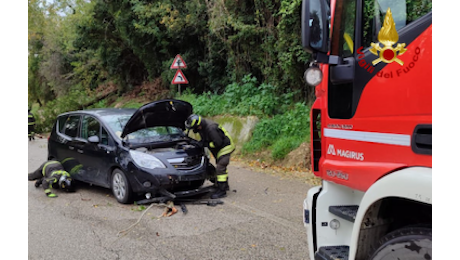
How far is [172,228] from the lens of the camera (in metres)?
5.13

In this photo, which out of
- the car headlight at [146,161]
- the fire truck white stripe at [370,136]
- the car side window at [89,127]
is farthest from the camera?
the car side window at [89,127]

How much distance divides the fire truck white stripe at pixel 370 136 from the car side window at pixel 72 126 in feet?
19.7

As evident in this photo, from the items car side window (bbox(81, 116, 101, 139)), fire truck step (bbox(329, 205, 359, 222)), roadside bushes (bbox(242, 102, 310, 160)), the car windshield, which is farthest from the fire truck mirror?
roadside bushes (bbox(242, 102, 310, 160))

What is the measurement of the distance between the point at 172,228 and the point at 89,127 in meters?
3.21

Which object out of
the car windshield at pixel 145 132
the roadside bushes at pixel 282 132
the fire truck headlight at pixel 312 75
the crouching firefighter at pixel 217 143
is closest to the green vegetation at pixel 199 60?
the roadside bushes at pixel 282 132

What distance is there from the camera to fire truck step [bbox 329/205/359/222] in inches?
109

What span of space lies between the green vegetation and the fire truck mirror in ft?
23.5

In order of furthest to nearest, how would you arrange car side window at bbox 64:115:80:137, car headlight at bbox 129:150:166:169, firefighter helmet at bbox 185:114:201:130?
car side window at bbox 64:115:80:137 < firefighter helmet at bbox 185:114:201:130 < car headlight at bbox 129:150:166:169

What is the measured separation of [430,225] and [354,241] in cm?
55

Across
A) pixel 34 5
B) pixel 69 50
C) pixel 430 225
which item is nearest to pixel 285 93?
pixel 430 225

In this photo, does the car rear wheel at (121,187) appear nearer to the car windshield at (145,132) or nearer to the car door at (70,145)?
the car windshield at (145,132)

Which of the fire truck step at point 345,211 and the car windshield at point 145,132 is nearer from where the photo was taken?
the fire truck step at point 345,211

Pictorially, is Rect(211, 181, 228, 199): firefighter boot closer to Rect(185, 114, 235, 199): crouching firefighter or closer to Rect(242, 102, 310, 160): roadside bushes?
Rect(185, 114, 235, 199): crouching firefighter

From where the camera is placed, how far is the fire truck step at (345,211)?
2.77 m
